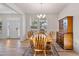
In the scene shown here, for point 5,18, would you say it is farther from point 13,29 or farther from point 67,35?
point 67,35

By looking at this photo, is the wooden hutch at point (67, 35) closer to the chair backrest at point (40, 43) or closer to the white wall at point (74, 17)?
the white wall at point (74, 17)

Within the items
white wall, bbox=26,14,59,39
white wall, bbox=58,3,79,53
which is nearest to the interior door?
white wall, bbox=26,14,59,39

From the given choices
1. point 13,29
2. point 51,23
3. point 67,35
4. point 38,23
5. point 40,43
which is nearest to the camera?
point 40,43

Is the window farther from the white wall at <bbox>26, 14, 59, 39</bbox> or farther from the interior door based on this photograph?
the interior door

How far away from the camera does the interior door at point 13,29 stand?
811cm

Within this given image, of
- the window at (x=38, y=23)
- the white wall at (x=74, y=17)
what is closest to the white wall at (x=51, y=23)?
the window at (x=38, y=23)

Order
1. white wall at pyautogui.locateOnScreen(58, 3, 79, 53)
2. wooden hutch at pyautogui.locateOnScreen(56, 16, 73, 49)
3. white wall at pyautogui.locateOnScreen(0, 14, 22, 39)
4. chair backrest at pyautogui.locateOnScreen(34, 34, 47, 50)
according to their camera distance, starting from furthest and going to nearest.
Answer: white wall at pyautogui.locateOnScreen(0, 14, 22, 39)
wooden hutch at pyautogui.locateOnScreen(56, 16, 73, 49)
white wall at pyautogui.locateOnScreen(58, 3, 79, 53)
chair backrest at pyautogui.locateOnScreen(34, 34, 47, 50)

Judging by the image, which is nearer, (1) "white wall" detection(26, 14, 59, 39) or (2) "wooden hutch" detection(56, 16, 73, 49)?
(2) "wooden hutch" detection(56, 16, 73, 49)

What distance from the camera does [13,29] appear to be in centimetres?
866

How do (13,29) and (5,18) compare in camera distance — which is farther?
(13,29)

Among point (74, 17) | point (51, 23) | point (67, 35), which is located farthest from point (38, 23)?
point (74, 17)

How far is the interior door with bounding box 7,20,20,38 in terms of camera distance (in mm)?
8109

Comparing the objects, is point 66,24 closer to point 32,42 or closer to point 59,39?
point 59,39

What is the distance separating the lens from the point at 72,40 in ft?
22.6
